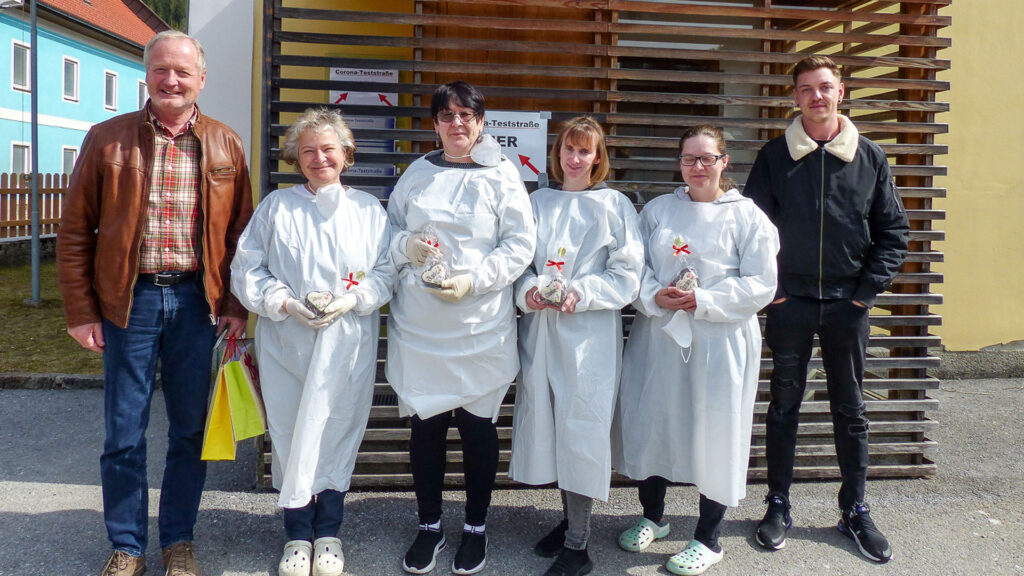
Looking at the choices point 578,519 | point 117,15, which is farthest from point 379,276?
point 117,15

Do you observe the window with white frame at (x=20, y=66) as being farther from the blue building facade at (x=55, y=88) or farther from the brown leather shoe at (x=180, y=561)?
the brown leather shoe at (x=180, y=561)

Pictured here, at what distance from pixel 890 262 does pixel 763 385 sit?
1204 millimetres

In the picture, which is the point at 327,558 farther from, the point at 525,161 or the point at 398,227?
the point at 525,161

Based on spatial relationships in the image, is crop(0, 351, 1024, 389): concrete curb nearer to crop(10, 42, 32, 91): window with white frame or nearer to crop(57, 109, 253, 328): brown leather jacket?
crop(57, 109, 253, 328): brown leather jacket

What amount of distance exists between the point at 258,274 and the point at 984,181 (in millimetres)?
6360

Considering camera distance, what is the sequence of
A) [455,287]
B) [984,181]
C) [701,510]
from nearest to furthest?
[455,287], [701,510], [984,181]

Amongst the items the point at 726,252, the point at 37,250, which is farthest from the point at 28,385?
the point at 726,252

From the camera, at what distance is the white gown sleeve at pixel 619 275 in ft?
9.94

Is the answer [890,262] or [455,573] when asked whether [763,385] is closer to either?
[890,262]

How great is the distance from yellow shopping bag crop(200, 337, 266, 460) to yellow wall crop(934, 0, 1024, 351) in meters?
5.83

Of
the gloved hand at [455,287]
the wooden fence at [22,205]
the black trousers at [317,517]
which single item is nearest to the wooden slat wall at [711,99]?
the black trousers at [317,517]

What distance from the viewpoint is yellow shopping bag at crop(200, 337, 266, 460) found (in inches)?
122

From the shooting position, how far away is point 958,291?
6777mm

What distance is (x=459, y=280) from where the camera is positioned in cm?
291
